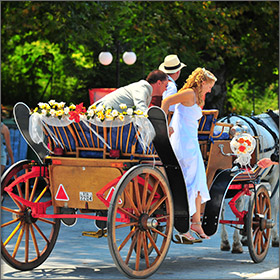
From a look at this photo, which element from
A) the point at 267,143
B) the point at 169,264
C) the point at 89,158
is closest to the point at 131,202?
the point at 89,158

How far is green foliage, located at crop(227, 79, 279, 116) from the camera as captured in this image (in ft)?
94.9

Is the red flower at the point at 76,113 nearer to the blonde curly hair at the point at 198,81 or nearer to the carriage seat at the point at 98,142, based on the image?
the carriage seat at the point at 98,142

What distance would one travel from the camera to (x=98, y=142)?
7043mm

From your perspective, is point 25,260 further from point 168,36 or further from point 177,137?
point 168,36

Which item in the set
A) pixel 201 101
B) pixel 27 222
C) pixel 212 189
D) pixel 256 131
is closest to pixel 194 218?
pixel 212 189

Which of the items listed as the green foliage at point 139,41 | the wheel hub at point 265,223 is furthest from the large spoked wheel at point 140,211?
the green foliage at point 139,41

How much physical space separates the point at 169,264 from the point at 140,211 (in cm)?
127

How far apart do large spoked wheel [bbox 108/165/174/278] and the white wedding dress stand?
1.62 feet

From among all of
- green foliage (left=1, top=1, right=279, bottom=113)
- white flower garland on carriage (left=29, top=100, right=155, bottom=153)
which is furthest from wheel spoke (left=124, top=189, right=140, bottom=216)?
green foliage (left=1, top=1, right=279, bottom=113)

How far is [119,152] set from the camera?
273 inches

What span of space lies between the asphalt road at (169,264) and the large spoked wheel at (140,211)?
0.32 metres

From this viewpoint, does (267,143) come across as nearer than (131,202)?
No

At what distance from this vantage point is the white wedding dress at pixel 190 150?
7691 millimetres

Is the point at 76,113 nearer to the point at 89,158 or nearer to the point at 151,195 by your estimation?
the point at 89,158
